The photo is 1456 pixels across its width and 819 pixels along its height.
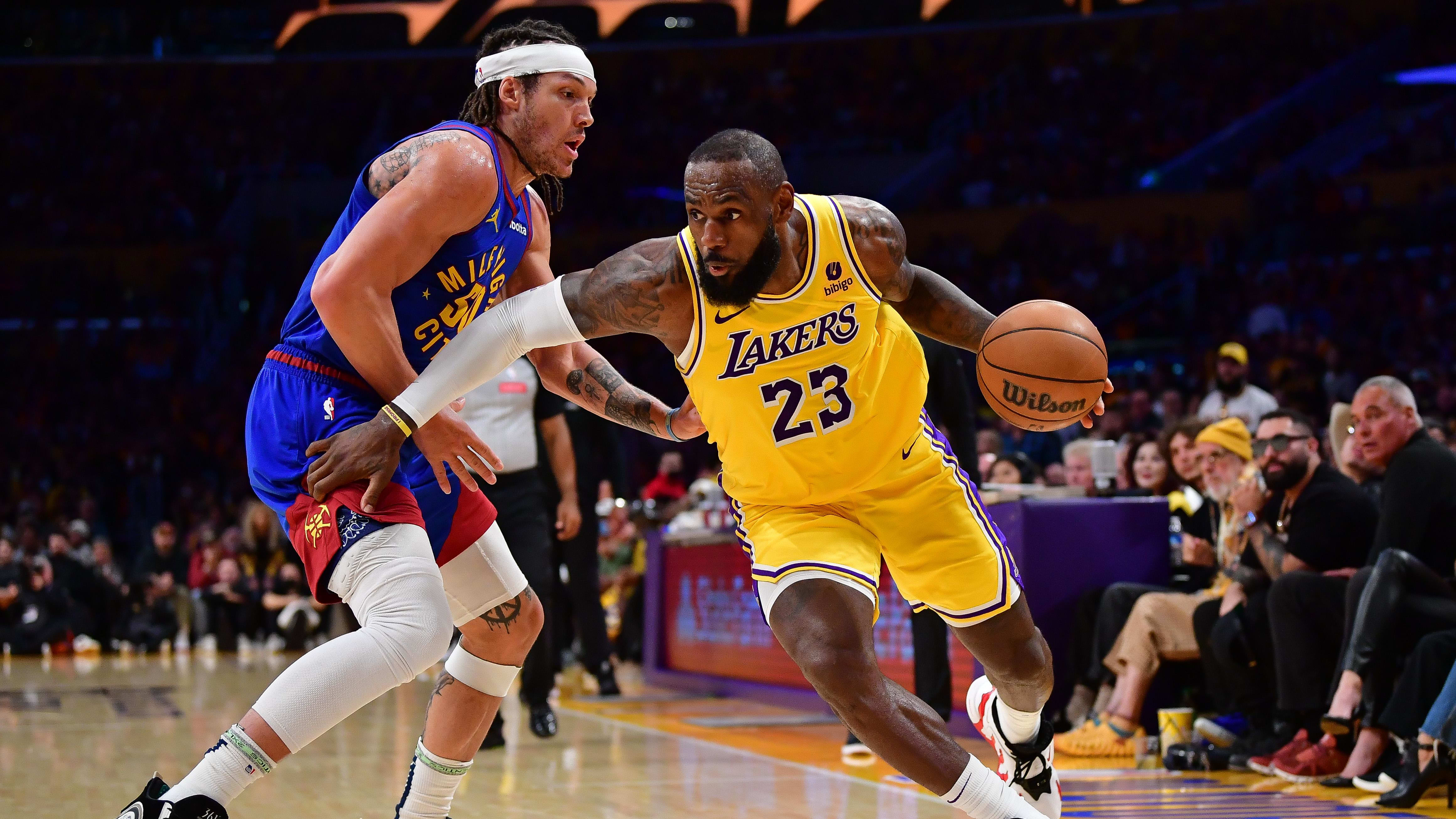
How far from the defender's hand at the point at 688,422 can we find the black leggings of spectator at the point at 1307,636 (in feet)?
9.46

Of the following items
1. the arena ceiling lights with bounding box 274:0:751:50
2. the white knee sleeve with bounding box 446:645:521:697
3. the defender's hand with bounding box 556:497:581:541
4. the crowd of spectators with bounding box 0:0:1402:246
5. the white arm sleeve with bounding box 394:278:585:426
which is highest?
the arena ceiling lights with bounding box 274:0:751:50

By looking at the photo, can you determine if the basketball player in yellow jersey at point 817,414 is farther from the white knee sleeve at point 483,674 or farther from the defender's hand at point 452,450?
the white knee sleeve at point 483,674

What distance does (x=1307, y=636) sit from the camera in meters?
5.47

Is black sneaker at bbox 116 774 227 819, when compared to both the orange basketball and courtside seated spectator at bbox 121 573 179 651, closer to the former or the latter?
the orange basketball

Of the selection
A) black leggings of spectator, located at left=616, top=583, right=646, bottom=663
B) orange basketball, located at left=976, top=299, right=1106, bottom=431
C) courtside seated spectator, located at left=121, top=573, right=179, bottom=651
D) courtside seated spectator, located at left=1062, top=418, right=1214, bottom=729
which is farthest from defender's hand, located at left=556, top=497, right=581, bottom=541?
courtside seated spectator, located at left=121, top=573, right=179, bottom=651

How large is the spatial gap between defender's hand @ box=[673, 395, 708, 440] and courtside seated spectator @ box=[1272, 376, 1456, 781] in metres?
2.76

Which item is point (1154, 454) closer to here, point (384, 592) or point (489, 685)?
point (489, 685)

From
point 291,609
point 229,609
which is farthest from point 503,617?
point 229,609

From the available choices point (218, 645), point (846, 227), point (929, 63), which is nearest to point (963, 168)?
point (929, 63)

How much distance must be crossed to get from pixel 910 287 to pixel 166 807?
2.14 m

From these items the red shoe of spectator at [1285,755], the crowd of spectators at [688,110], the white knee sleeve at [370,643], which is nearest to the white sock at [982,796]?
the white knee sleeve at [370,643]

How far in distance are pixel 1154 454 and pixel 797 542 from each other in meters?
4.30

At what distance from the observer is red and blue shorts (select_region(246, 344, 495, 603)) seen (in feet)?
10.5

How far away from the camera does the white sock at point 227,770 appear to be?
9.83 ft
